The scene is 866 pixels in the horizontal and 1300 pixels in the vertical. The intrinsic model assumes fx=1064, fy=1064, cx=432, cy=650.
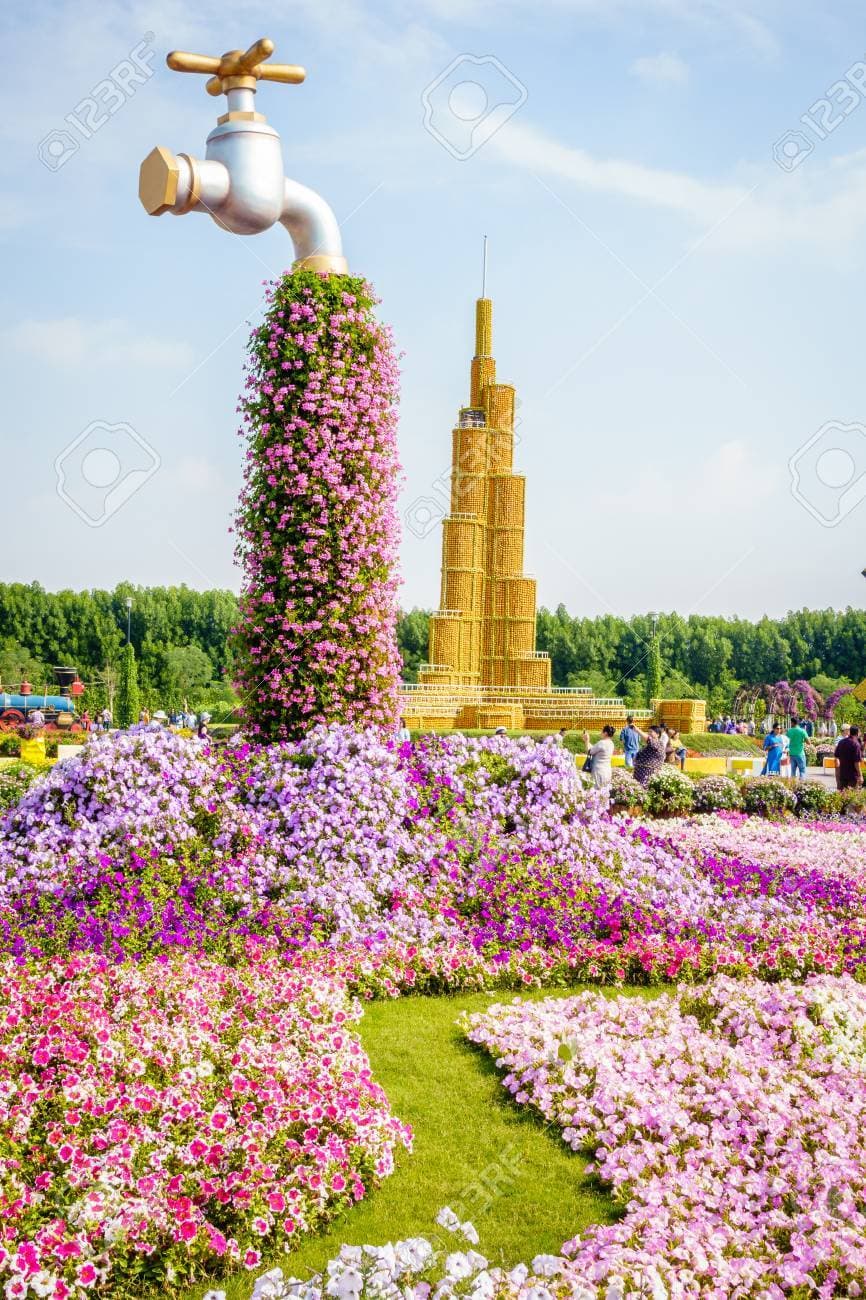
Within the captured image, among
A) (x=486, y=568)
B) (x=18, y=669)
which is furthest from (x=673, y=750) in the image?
(x=18, y=669)

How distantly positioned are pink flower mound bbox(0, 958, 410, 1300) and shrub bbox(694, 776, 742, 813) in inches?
479

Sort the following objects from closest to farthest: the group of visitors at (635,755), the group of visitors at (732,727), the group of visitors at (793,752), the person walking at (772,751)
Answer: the group of visitors at (635,755) → the group of visitors at (793,752) → the person walking at (772,751) → the group of visitors at (732,727)

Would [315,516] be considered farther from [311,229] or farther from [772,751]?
[772,751]

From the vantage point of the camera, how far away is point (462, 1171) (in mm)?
4371

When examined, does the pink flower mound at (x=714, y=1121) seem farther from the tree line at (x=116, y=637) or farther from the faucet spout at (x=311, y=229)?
the tree line at (x=116, y=637)

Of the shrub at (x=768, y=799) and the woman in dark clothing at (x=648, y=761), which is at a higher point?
the woman in dark clothing at (x=648, y=761)

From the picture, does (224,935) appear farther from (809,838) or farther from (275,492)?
(809,838)

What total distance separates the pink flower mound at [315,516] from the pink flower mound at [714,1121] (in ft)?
12.3

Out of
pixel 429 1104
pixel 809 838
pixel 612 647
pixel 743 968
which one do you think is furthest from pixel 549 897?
pixel 612 647

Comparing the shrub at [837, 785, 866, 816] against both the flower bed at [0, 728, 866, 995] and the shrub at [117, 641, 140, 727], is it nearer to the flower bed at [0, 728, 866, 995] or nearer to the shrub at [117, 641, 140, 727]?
the flower bed at [0, 728, 866, 995]

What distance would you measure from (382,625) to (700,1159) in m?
5.64

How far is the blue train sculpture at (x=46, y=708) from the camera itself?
44.9m

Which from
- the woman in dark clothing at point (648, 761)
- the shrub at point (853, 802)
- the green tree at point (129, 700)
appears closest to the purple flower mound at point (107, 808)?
the woman in dark clothing at point (648, 761)

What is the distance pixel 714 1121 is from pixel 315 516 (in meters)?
5.78
